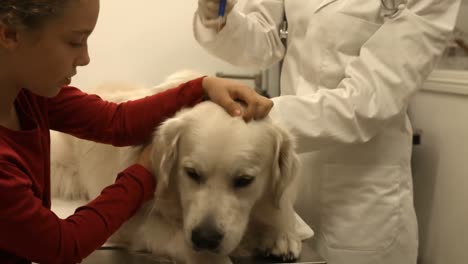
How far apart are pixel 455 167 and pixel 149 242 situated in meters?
0.93

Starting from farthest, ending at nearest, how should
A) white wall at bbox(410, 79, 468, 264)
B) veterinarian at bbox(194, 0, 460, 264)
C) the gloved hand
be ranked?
white wall at bbox(410, 79, 468, 264)
the gloved hand
veterinarian at bbox(194, 0, 460, 264)

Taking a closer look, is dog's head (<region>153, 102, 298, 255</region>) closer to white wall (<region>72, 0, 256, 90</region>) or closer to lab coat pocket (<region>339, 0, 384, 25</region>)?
lab coat pocket (<region>339, 0, 384, 25</region>)

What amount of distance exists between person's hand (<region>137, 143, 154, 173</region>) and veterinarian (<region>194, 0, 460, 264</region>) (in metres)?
0.27

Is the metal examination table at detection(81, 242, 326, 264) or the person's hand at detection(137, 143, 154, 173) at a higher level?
the person's hand at detection(137, 143, 154, 173)

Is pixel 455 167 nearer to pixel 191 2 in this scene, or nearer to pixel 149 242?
pixel 149 242

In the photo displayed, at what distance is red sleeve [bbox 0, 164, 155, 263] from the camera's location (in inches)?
24.6

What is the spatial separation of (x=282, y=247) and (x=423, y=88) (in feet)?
3.04

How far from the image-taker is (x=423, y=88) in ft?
5.23

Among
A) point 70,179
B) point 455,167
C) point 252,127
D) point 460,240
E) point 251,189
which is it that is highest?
point 252,127

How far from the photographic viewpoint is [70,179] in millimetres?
Result: 1226

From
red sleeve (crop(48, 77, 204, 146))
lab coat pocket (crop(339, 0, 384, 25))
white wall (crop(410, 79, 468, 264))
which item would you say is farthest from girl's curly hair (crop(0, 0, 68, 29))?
white wall (crop(410, 79, 468, 264))

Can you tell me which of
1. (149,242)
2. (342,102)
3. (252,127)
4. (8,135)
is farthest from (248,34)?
(8,135)

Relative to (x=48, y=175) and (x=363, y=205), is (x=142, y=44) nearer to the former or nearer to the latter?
(x=363, y=205)

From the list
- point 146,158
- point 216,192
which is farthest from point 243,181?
point 146,158
